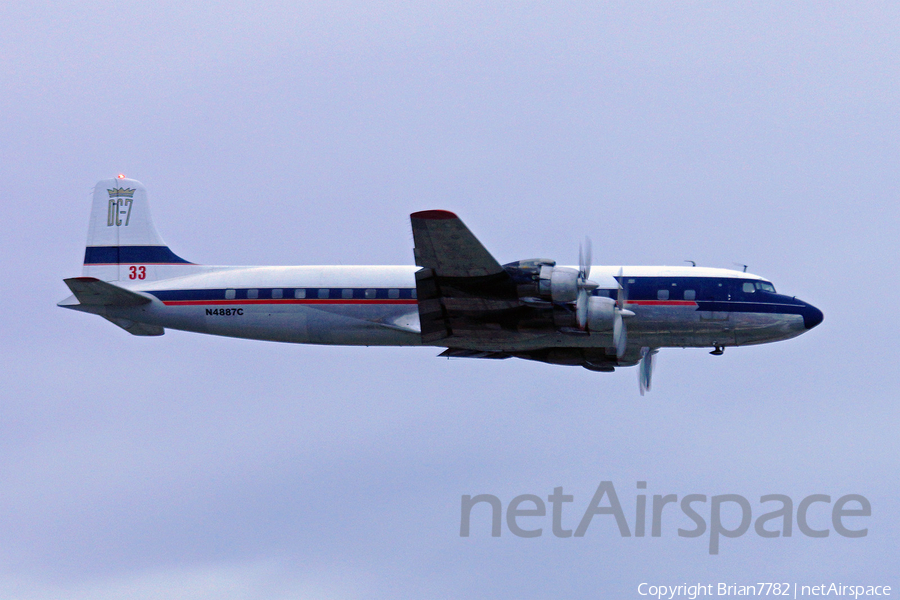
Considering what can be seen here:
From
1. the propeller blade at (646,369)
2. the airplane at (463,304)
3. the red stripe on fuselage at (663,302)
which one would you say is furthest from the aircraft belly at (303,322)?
the propeller blade at (646,369)

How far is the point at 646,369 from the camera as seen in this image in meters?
41.1

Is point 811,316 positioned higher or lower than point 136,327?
higher

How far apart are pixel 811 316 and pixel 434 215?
49.2 ft

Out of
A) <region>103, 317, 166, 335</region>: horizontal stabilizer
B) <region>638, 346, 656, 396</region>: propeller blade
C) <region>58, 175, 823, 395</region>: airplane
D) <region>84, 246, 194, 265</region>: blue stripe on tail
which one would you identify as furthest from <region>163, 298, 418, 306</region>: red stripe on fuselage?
<region>638, 346, 656, 396</region>: propeller blade

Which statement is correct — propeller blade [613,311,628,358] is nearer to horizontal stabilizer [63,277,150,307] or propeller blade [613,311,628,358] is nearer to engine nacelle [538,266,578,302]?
engine nacelle [538,266,578,302]

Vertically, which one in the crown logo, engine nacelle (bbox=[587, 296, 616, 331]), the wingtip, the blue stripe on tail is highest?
the crown logo

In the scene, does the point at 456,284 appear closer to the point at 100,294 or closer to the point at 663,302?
the point at 663,302

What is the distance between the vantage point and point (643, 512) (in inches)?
1382

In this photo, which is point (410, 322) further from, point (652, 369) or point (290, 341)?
point (652, 369)

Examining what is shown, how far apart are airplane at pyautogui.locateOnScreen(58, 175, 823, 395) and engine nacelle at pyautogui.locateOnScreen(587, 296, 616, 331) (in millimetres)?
34

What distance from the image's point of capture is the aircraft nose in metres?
39.3

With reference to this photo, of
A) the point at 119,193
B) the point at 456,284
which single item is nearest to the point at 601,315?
the point at 456,284

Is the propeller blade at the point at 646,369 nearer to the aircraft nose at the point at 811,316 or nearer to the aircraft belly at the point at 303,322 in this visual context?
the aircraft nose at the point at 811,316

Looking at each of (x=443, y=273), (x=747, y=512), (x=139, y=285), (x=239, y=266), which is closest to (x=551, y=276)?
(x=443, y=273)
